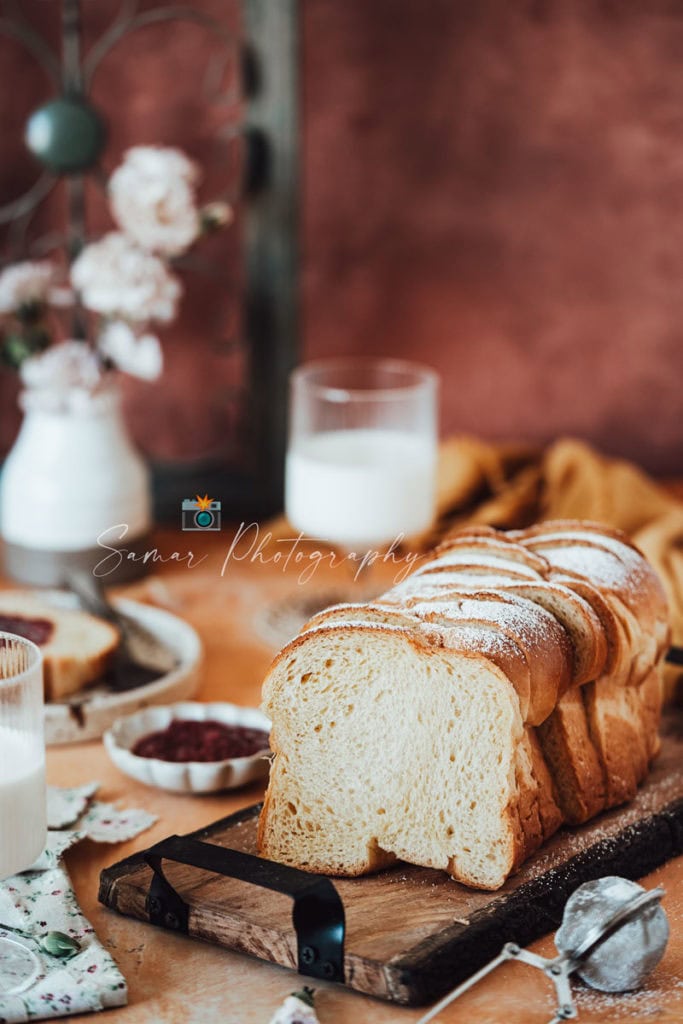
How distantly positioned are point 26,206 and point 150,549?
67 cm

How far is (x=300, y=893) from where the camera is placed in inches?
50.8

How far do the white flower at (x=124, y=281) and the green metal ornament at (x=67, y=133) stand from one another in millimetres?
183

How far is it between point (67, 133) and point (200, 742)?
118 centimetres

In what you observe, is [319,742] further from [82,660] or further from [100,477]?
[100,477]

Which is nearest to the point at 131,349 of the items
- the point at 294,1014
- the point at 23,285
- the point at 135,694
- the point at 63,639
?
Answer: the point at 23,285

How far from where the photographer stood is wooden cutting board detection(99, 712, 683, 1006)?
1.30 metres

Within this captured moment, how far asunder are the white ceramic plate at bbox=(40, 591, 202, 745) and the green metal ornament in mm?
793

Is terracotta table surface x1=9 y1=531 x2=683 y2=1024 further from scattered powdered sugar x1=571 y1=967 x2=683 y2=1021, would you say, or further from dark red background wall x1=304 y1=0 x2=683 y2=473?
dark red background wall x1=304 y1=0 x2=683 y2=473

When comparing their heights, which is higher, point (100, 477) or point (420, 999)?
point (100, 477)

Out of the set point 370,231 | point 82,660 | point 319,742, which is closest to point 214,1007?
point 319,742

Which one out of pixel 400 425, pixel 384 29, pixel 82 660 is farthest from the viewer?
pixel 384 29

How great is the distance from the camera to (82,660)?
194 centimetres

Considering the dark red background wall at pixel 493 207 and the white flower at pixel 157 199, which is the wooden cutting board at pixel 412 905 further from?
the dark red background wall at pixel 493 207

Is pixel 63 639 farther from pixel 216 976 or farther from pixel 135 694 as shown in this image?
pixel 216 976
